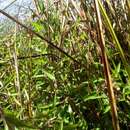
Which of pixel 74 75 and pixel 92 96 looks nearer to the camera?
pixel 92 96

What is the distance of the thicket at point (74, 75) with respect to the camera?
1.50 metres

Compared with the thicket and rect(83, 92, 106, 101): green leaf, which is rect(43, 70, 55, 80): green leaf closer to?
the thicket

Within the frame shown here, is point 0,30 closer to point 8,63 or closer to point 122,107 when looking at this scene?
point 8,63

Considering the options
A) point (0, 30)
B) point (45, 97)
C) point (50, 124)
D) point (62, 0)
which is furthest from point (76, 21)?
point (0, 30)

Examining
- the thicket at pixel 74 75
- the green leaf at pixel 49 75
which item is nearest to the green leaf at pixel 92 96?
the thicket at pixel 74 75

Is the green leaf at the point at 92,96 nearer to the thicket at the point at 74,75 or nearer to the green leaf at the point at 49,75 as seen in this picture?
the thicket at the point at 74,75

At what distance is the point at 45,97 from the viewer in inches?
67.8

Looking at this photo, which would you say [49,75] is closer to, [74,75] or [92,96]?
[74,75]

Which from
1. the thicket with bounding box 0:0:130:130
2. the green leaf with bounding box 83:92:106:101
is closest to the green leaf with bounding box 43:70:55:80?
the thicket with bounding box 0:0:130:130

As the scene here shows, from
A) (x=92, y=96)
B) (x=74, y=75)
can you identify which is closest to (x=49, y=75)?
(x=74, y=75)

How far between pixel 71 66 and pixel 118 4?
0.33 metres

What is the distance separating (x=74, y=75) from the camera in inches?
68.2

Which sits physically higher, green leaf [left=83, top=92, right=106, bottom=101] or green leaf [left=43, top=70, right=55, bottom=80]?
green leaf [left=43, top=70, right=55, bottom=80]

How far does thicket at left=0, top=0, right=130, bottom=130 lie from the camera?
1502 mm
